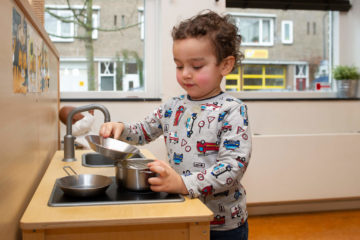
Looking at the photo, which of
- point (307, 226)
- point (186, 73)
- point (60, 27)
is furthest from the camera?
point (60, 27)

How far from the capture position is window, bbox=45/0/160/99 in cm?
257

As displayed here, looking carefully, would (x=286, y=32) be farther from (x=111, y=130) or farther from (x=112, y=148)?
(x=112, y=148)

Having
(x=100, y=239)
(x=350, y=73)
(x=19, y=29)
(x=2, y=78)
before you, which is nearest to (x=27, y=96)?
(x=19, y=29)

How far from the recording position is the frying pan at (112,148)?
82 centimetres

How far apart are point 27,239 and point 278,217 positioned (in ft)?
7.44

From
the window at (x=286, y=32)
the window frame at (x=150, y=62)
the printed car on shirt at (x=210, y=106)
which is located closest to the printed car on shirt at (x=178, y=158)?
the printed car on shirt at (x=210, y=106)

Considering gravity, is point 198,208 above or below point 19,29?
below

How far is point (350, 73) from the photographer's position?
9.30ft

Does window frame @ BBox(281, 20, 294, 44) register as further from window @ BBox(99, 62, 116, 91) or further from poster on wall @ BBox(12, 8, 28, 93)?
poster on wall @ BBox(12, 8, 28, 93)

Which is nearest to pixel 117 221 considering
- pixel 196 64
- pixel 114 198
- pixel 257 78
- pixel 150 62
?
pixel 114 198

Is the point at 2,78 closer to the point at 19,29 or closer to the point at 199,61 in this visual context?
the point at 19,29

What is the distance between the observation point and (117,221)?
0.66 meters

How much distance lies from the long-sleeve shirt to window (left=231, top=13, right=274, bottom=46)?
193 centimetres

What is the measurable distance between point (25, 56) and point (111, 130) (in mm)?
328
